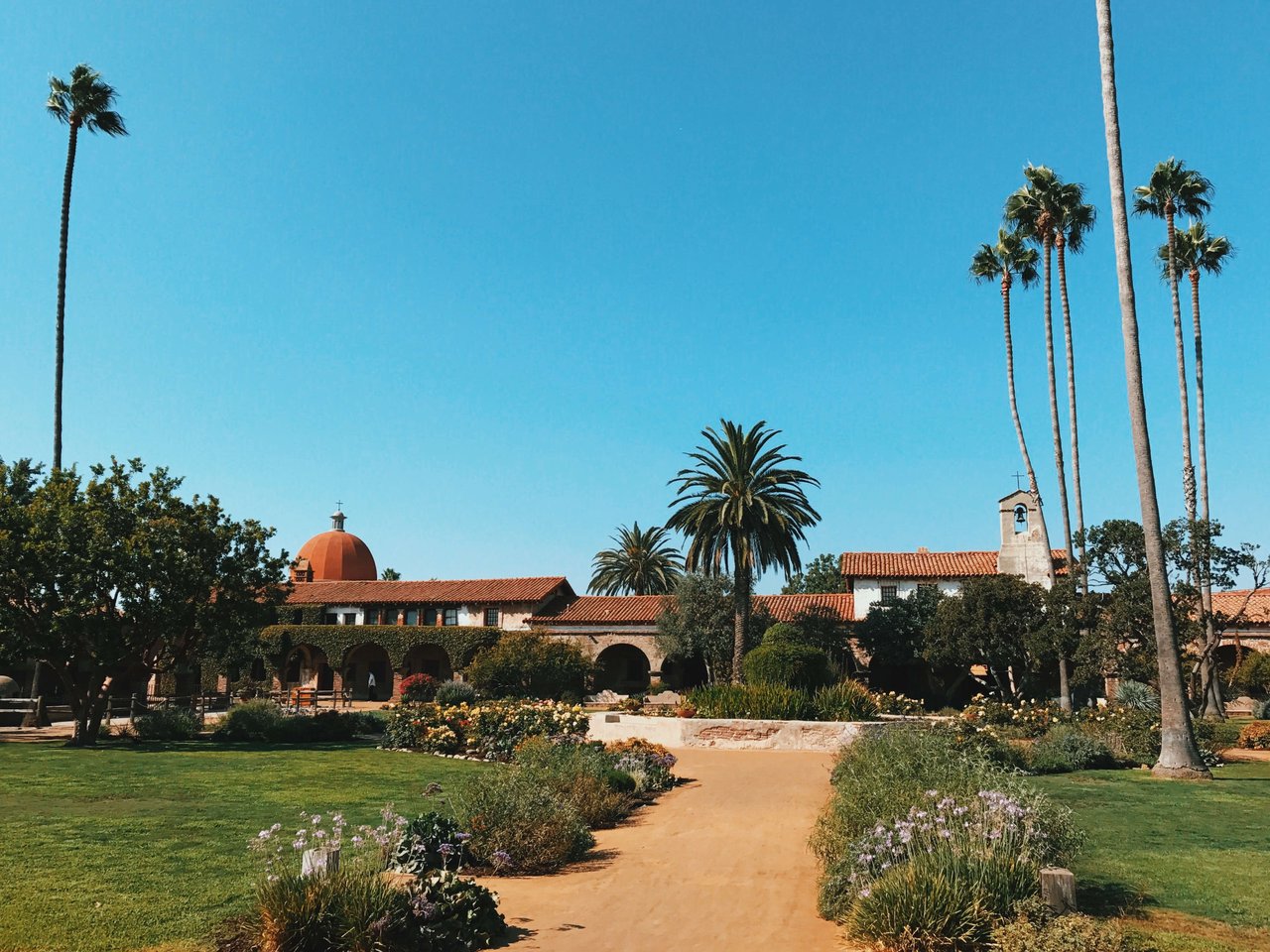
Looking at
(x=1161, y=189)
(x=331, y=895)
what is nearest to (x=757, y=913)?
(x=331, y=895)

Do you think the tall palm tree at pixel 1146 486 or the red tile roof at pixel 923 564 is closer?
the tall palm tree at pixel 1146 486

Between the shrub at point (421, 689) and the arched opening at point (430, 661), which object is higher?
the arched opening at point (430, 661)

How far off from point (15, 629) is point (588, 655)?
25.8 meters

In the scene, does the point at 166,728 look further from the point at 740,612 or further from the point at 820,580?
the point at 820,580

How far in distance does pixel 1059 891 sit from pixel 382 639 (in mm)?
45056

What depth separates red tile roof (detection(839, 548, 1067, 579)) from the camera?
43625 mm

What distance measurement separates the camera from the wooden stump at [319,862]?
6613 millimetres

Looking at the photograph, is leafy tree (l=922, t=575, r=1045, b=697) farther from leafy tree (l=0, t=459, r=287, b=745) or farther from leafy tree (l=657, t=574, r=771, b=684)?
leafy tree (l=0, t=459, r=287, b=745)

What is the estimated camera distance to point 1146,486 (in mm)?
18406

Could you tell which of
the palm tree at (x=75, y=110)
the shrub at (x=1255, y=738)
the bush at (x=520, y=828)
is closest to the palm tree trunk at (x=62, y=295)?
the palm tree at (x=75, y=110)

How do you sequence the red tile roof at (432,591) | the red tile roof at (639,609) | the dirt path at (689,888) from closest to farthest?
1. the dirt path at (689,888)
2. the red tile roof at (639,609)
3. the red tile roof at (432,591)

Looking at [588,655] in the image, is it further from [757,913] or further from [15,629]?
[757,913]

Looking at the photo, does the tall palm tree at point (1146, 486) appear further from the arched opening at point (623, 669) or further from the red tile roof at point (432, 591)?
the red tile roof at point (432, 591)

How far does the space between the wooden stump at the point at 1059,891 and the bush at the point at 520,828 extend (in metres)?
4.73
